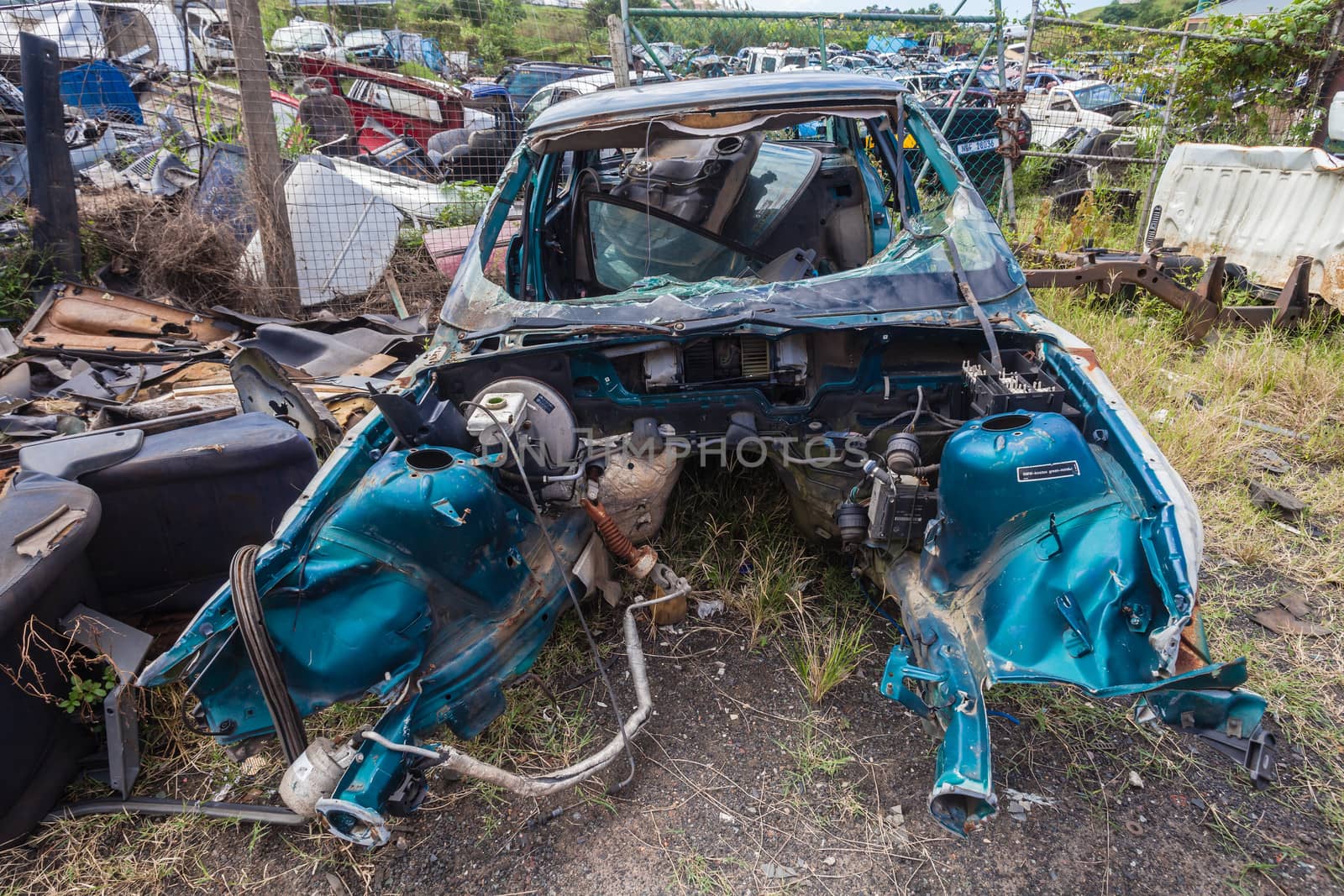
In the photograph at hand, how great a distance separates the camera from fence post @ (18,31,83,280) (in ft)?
14.8

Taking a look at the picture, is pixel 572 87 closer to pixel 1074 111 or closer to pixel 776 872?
pixel 1074 111

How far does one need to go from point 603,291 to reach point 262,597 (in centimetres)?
A: 192

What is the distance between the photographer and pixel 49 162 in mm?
4699

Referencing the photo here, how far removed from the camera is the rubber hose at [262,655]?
5.08ft

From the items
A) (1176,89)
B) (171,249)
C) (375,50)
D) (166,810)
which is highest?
(375,50)

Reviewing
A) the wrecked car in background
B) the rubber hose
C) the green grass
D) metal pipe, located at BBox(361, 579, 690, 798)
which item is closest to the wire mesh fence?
the wrecked car in background

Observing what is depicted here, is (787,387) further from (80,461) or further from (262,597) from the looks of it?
(80,461)

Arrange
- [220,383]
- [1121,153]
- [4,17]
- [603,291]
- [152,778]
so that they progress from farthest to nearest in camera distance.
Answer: [1121,153], [4,17], [220,383], [603,291], [152,778]

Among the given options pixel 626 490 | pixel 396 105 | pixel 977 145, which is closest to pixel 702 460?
pixel 626 490

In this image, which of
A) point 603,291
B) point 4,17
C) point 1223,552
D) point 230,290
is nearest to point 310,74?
point 4,17

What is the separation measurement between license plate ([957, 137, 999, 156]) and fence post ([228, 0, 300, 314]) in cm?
568

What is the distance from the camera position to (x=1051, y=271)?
14.2 ft

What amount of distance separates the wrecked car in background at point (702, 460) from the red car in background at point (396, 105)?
7.62 m

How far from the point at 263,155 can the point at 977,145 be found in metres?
5.87
